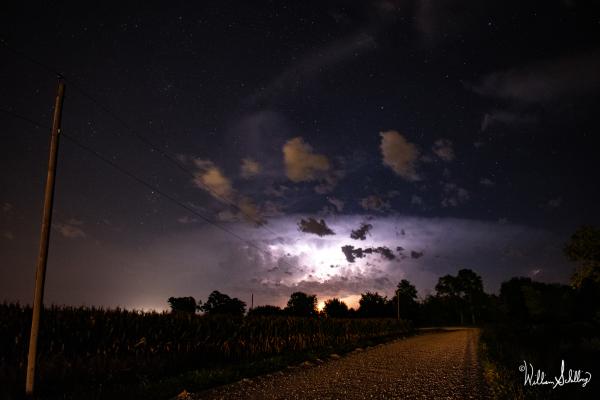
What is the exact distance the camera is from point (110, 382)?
10.4 metres

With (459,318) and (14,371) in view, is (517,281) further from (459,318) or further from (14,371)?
(14,371)

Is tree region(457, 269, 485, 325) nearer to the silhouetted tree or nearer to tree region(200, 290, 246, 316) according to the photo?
the silhouetted tree

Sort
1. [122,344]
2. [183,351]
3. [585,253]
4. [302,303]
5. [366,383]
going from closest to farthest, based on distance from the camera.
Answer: [366,383] < [122,344] < [183,351] < [585,253] < [302,303]

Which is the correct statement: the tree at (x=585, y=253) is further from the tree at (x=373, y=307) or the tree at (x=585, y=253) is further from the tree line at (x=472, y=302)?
the tree at (x=373, y=307)

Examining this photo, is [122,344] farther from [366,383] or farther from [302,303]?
[302,303]

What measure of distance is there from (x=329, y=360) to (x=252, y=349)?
395 cm

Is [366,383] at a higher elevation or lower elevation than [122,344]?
lower

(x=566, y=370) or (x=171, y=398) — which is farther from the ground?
(x=171, y=398)

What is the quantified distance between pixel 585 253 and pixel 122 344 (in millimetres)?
34052

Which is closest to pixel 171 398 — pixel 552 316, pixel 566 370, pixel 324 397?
pixel 324 397

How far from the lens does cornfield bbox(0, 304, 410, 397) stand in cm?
1054

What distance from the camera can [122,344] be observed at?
14.6m

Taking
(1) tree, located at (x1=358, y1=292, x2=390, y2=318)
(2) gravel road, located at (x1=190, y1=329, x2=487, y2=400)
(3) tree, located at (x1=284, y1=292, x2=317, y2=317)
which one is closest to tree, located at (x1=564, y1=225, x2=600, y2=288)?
(2) gravel road, located at (x1=190, y1=329, x2=487, y2=400)

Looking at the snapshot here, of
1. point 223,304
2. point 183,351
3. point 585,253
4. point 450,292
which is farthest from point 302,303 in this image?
point 183,351
